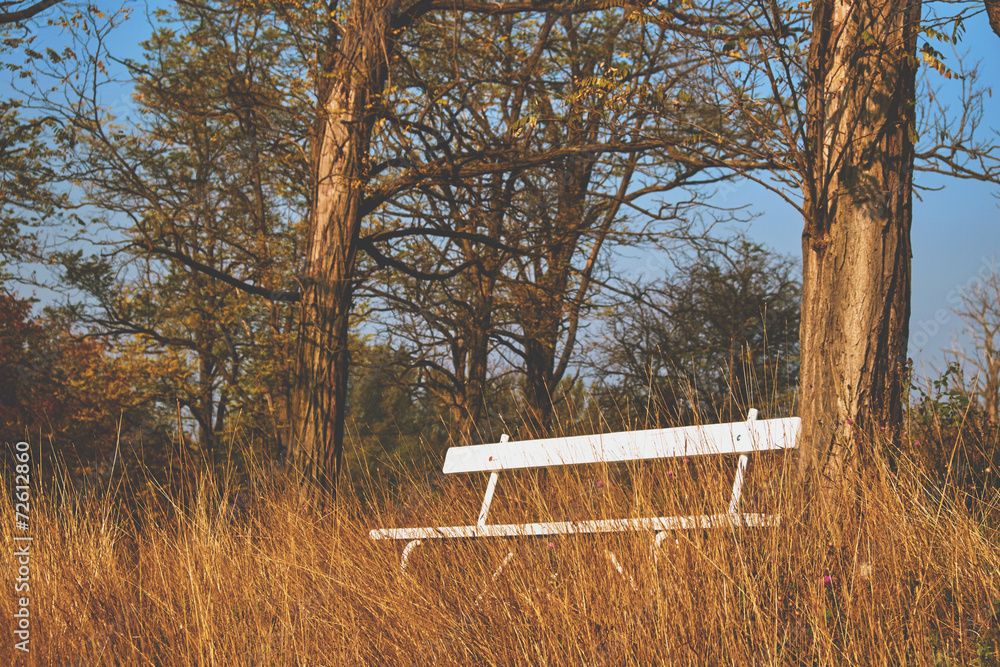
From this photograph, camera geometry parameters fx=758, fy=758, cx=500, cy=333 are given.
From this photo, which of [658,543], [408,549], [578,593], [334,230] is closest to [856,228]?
[658,543]

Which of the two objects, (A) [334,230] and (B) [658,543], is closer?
(B) [658,543]

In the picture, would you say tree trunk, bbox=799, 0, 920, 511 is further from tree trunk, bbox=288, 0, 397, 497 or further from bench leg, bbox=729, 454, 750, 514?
tree trunk, bbox=288, 0, 397, 497

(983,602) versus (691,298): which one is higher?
(691,298)

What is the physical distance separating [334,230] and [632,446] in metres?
3.14

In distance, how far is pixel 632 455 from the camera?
12.5 ft

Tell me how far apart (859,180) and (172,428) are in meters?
9.52

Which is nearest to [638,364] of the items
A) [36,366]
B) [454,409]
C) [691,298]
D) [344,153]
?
[691,298]

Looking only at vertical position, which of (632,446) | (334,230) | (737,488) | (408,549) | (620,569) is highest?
(334,230)

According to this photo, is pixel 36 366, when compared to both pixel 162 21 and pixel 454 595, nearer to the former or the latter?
pixel 162 21

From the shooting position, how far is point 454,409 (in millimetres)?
Result: 10664

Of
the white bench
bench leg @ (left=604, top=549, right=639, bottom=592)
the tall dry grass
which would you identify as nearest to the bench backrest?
the white bench

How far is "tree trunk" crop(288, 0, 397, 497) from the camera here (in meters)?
5.63

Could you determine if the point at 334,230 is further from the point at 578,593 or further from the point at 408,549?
the point at 578,593

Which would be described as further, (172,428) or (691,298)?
(172,428)
